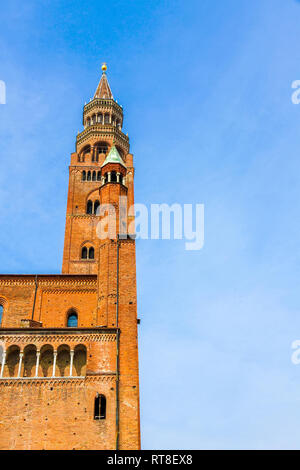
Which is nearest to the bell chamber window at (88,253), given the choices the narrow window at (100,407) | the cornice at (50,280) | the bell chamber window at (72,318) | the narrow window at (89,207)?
the narrow window at (89,207)

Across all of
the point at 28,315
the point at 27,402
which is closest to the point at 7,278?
the point at 28,315

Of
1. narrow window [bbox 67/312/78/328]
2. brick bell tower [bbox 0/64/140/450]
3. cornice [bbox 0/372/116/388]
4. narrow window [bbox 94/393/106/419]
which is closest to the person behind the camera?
brick bell tower [bbox 0/64/140/450]

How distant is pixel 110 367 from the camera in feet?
75.3

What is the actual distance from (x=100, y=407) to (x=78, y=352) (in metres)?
3.11

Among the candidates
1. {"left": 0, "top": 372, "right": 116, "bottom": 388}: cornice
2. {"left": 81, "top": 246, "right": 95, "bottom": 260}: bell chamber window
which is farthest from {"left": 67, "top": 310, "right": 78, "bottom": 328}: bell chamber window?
{"left": 81, "top": 246, "right": 95, "bottom": 260}: bell chamber window

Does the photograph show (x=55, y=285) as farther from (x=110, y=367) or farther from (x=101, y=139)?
(x=101, y=139)

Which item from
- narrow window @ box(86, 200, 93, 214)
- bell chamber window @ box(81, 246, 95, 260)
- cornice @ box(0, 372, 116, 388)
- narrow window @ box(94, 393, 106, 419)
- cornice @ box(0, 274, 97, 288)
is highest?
narrow window @ box(86, 200, 93, 214)

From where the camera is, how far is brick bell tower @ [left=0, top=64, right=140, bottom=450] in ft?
69.2

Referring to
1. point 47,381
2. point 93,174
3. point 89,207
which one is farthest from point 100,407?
point 93,174

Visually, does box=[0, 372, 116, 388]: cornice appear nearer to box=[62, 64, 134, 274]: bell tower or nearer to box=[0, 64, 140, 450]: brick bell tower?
box=[0, 64, 140, 450]: brick bell tower

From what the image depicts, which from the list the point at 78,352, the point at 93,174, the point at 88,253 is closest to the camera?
the point at 78,352

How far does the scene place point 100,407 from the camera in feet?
71.6

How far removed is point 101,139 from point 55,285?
2097cm

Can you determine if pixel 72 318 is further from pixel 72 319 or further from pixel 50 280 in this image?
pixel 50 280
